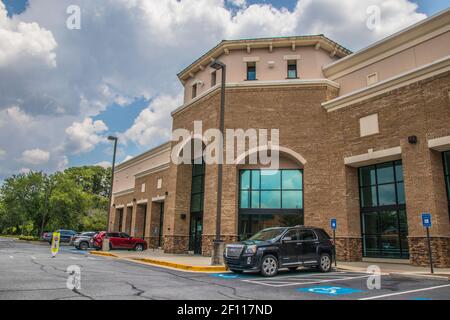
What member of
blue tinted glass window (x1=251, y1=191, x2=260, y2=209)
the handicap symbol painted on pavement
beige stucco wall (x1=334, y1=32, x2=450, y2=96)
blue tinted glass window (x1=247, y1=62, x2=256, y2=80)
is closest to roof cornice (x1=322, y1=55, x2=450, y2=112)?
beige stucco wall (x1=334, y1=32, x2=450, y2=96)

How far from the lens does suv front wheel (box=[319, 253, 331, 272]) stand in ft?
44.1

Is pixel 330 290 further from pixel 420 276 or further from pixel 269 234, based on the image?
pixel 420 276

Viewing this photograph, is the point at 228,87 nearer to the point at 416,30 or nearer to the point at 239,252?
the point at 416,30

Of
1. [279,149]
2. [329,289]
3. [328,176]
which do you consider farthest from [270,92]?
[329,289]

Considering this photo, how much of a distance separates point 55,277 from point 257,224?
556 inches

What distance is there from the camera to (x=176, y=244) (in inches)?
1007

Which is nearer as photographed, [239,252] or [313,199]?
[239,252]

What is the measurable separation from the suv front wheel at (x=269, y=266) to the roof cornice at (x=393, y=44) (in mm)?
14772

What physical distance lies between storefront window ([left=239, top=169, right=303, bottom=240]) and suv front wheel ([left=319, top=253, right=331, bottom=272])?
7.79m

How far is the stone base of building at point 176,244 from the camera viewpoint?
2548 cm

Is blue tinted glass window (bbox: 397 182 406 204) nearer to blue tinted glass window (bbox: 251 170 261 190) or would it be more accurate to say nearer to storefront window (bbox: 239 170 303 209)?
storefront window (bbox: 239 170 303 209)

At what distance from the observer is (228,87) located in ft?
76.9

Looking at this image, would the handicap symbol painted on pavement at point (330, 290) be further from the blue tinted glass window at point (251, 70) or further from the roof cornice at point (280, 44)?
the roof cornice at point (280, 44)

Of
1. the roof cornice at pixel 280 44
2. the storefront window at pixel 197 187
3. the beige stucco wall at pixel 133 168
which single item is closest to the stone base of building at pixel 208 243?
the storefront window at pixel 197 187
